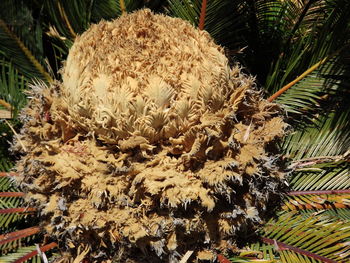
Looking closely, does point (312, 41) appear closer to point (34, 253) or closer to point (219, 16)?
point (219, 16)

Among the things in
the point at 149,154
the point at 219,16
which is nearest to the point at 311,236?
the point at 149,154

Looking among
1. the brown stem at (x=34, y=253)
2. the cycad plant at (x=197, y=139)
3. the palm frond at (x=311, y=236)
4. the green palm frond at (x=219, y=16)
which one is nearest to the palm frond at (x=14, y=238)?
the cycad plant at (x=197, y=139)

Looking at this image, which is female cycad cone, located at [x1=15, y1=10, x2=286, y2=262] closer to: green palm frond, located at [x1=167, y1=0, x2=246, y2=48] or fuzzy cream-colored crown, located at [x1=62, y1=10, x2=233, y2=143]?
fuzzy cream-colored crown, located at [x1=62, y1=10, x2=233, y2=143]

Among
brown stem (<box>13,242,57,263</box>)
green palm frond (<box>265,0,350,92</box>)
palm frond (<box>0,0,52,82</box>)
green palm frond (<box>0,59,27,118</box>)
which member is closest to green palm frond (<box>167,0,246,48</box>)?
green palm frond (<box>265,0,350,92</box>)

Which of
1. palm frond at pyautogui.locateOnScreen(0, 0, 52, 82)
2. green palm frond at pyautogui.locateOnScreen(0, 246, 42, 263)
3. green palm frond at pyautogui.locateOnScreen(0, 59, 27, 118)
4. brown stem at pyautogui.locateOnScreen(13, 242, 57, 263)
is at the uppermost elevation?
palm frond at pyautogui.locateOnScreen(0, 0, 52, 82)

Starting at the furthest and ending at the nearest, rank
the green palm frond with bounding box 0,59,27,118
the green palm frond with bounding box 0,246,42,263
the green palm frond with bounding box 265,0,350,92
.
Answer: the green palm frond with bounding box 0,59,27,118 < the green palm frond with bounding box 265,0,350,92 < the green palm frond with bounding box 0,246,42,263

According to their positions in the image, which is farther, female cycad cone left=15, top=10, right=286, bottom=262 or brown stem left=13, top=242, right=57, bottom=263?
brown stem left=13, top=242, right=57, bottom=263

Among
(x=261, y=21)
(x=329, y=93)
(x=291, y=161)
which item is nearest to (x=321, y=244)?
(x=291, y=161)
